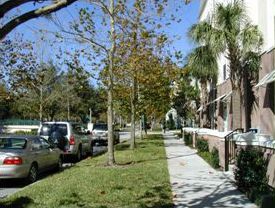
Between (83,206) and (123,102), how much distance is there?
2549 cm

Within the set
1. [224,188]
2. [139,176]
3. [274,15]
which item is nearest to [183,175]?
[139,176]

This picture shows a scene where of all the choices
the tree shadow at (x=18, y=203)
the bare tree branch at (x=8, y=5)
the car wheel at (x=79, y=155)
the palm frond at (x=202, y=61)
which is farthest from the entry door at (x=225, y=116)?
the bare tree branch at (x=8, y=5)

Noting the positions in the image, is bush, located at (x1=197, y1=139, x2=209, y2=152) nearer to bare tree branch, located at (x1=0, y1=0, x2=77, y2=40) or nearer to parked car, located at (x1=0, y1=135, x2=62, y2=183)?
parked car, located at (x1=0, y1=135, x2=62, y2=183)

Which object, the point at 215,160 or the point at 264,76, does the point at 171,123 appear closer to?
the point at 264,76

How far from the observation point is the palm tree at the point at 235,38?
23.0m

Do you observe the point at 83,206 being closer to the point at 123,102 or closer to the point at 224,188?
the point at 224,188

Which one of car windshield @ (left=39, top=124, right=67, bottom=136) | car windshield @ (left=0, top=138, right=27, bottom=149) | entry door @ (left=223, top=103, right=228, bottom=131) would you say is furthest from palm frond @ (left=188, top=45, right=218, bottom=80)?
car windshield @ (left=0, top=138, right=27, bottom=149)

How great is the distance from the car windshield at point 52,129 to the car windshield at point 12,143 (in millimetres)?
6347

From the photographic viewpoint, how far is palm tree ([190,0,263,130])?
23000 mm

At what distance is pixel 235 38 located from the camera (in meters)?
23.8

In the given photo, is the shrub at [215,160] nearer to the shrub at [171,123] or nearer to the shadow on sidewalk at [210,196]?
the shadow on sidewalk at [210,196]

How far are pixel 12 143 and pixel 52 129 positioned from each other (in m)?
6.67

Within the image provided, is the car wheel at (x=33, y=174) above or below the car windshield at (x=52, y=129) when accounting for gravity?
below

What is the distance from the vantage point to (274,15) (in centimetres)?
2105
